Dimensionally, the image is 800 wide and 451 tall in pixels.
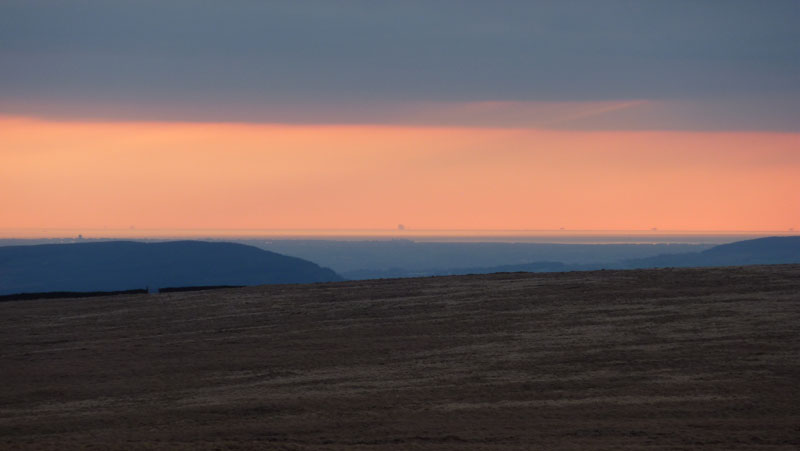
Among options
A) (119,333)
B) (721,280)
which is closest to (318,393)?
(119,333)

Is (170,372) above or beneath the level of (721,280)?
Answer: beneath

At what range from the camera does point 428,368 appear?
19.6 metres

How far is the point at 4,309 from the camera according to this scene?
3356cm

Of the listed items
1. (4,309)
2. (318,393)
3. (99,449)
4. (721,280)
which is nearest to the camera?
(99,449)

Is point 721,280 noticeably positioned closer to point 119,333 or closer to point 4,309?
point 119,333

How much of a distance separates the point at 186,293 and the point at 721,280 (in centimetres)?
1964

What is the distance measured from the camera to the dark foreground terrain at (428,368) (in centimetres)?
1423

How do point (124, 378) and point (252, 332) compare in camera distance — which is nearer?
point (124, 378)

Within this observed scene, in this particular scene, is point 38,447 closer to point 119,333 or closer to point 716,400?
point 716,400

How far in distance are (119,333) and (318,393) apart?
37.9 ft

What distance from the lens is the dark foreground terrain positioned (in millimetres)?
14234

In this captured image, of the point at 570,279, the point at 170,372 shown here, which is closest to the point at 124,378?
the point at 170,372

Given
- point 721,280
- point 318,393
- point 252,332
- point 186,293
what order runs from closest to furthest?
point 318,393 < point 252,332 < point 721,280 < point 186,293

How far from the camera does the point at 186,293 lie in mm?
36406
